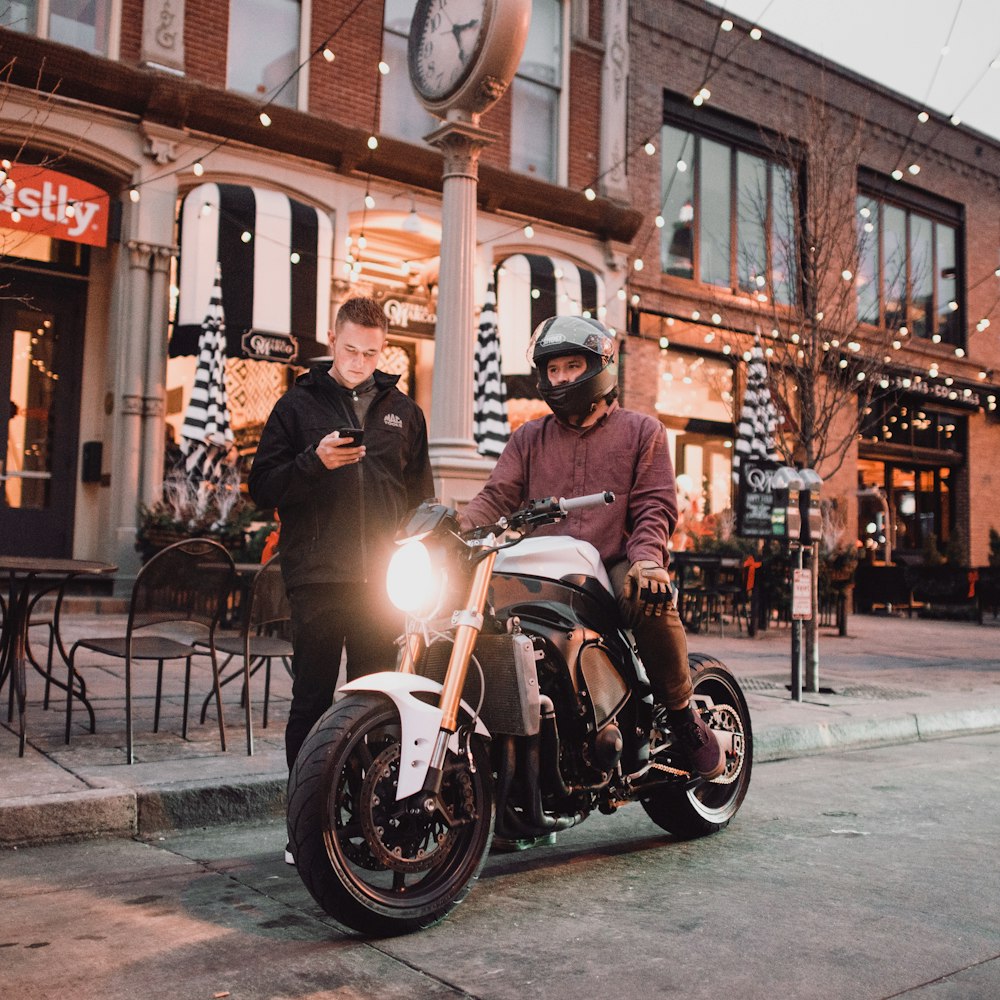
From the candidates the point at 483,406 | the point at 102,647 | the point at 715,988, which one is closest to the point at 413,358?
the point at 483,406

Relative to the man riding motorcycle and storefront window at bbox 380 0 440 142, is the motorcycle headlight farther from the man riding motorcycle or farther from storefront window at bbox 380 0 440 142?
storefront window at bbox 380 0 440 142

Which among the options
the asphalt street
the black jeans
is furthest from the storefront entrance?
the black jeans

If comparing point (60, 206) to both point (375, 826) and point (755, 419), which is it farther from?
point (375, 826)

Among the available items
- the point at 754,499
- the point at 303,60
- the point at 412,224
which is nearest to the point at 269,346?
the point at 412,224

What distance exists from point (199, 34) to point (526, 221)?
4971mm

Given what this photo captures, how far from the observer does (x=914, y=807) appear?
534 cm

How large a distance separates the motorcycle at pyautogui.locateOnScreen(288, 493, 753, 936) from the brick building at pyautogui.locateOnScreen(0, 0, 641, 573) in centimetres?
914

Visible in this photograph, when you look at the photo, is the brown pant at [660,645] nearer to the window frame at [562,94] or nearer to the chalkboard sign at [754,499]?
the chalkboard sign at [754,499]

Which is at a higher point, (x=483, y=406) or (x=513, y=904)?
(x=483, y=406)

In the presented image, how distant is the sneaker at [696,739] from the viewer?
416cm

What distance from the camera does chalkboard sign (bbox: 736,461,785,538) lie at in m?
10.6

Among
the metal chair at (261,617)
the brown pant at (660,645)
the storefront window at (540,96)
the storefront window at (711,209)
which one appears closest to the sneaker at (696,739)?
the brown pant at (660,645)

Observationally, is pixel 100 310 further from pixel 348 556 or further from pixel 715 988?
pixel 715 988

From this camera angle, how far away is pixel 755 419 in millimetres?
15391
